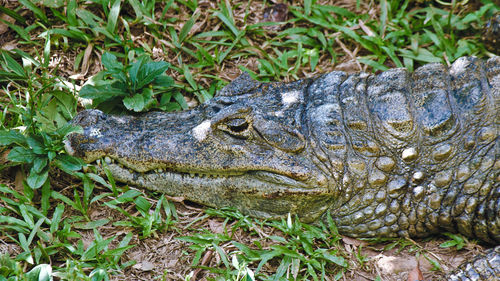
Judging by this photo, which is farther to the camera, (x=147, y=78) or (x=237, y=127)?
(x=147, y=78)

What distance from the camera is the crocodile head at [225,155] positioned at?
3113mm

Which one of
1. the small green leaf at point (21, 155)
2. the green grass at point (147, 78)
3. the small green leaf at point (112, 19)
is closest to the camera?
the green grass at point (147, 78)

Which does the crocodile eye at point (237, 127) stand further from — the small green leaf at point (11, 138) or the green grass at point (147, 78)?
the small green leaf at point (11, 138)

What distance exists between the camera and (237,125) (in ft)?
10.4

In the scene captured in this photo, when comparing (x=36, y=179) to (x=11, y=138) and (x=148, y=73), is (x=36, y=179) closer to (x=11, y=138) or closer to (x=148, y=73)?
(x=11, y=138)

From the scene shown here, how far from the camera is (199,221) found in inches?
131

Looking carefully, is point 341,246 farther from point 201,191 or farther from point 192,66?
point 192,66

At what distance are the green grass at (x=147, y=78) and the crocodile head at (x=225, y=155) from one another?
11 centimetres

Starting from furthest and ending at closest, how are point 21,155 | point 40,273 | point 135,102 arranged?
point 135,102, point 21,155, point 40,273

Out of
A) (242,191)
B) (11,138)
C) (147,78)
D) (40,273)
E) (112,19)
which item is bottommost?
(40,273)

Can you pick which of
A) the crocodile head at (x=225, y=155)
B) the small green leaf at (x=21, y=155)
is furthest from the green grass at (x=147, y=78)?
the crocodile head at (x=225, y=155)

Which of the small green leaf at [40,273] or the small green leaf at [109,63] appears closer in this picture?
the small green leaf at [40,273]

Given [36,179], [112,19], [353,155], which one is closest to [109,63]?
[112,19]

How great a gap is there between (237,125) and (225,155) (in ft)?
0.68
